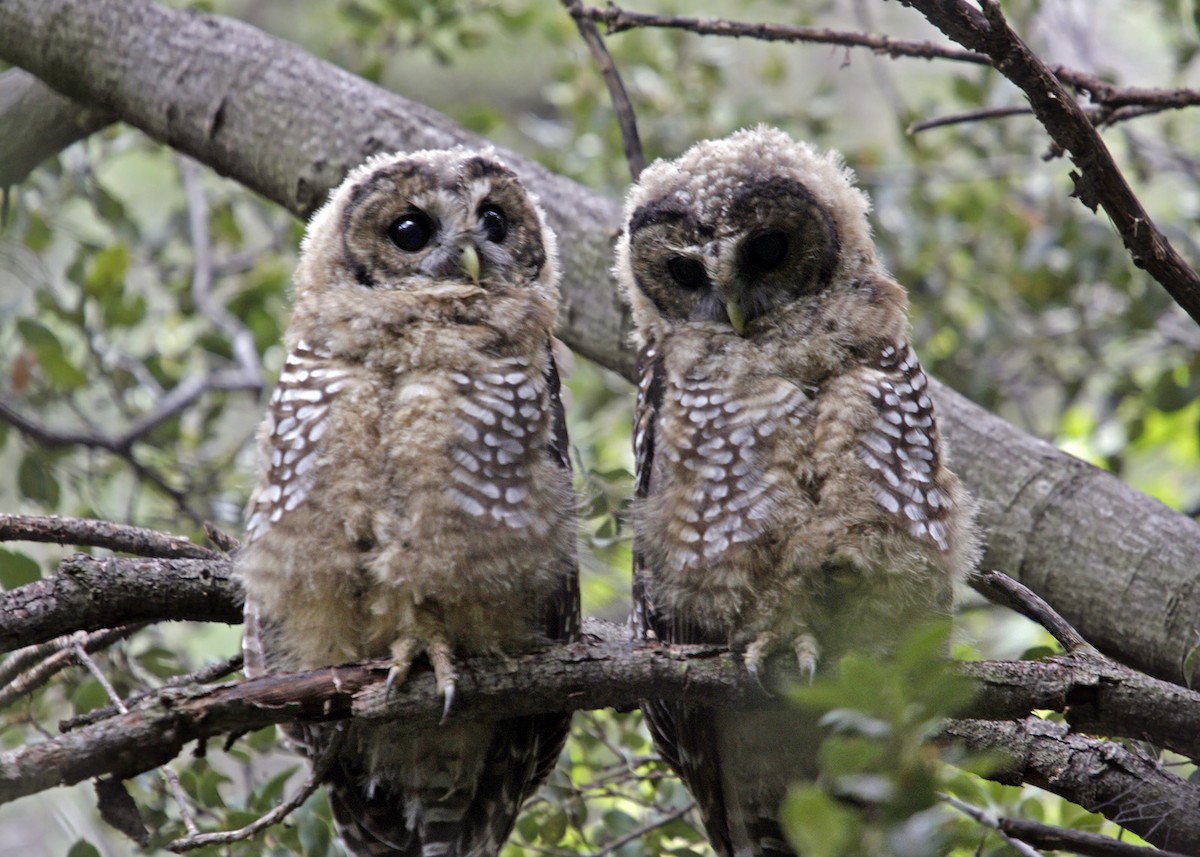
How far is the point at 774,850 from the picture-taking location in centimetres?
258

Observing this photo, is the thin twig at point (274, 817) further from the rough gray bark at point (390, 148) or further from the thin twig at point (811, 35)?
the thin twig at point (811, 35)

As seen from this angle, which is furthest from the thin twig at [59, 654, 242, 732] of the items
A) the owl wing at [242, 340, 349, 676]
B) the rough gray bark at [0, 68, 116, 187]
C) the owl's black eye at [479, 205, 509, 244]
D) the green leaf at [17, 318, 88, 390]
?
the rough gray bark at [0, 68, 116, 187]

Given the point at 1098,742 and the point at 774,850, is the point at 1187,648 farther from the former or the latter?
the point at 774,850

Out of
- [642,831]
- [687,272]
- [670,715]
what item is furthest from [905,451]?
[642,831]

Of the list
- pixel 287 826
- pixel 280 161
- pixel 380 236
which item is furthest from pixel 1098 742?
pixel 280 161

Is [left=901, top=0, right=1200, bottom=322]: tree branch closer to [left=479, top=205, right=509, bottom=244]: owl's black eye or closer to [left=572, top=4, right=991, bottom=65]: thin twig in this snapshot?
[left=572, top=4, right=991, bottom=65]: thin twig

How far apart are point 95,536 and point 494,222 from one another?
105 centimetres

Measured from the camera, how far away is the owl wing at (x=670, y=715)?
2508mm

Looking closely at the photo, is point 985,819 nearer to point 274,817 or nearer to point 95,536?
point 274,817

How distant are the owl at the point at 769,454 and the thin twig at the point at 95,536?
991 mm

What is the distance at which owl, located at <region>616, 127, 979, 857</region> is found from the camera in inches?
90.8

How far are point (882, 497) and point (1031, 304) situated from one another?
2562mm

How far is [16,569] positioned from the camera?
2.68 meters

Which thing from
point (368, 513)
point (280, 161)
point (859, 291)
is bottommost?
point (368, 513)
